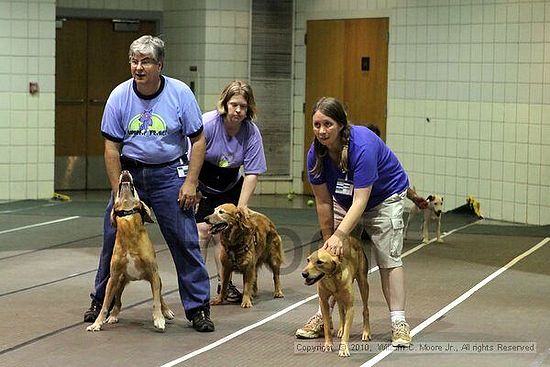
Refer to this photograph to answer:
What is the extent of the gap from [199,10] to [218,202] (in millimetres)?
6564

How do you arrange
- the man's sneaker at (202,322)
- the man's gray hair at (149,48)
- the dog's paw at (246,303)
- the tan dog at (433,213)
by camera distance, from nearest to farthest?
1. the man's gray hair at (149,48)
2. the man's sneaker at (202,322)
3. the dog's paw at (246,303)
4. the tan dog at (433,213)

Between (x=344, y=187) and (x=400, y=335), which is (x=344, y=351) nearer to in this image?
(x=400, y=335)

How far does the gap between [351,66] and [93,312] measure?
24.6 feet

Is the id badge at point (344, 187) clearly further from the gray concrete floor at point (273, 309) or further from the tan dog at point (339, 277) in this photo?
the gray concrete floor at point (273, 309)

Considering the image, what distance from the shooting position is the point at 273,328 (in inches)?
263

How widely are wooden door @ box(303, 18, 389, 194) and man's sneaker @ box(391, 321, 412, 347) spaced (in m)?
7.25

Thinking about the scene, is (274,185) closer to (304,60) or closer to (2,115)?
(304,60)

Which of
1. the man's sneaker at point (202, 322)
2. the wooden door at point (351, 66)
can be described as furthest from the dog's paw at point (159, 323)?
the wooden door at point (351, 66)

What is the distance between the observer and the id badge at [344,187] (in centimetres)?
602

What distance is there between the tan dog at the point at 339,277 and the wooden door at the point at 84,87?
8.64 metres

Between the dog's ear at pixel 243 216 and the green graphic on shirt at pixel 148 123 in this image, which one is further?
the dog's ear at pixel 243 216

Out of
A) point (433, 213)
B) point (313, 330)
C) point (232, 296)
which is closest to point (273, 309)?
point (232, 296)

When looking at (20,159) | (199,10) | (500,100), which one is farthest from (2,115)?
(500,100)

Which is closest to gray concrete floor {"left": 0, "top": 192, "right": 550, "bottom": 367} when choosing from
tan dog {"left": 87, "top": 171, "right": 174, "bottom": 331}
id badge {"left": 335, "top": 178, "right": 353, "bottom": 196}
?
tan dog {"left": 87, "top": 171, "right": 174, "bottom": 331}
